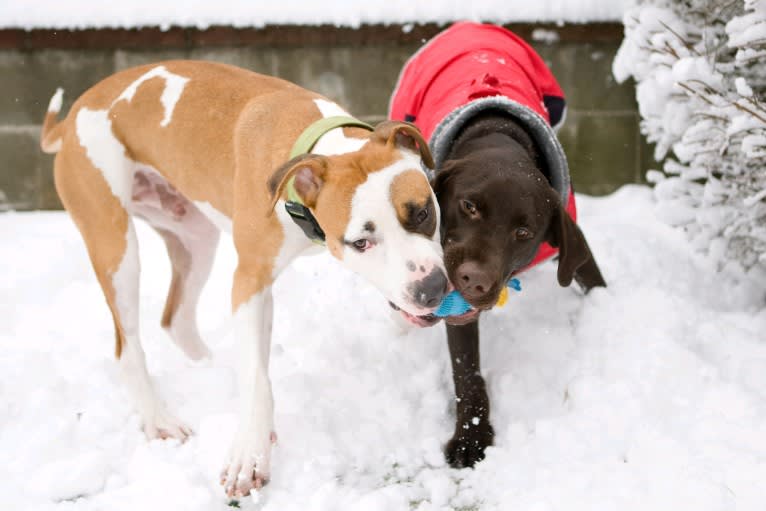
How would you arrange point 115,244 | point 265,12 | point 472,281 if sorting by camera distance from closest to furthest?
point 472,281 → point 115,244 → point 265,12

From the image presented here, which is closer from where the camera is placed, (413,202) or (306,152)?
(413,202)

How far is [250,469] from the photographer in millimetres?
2900

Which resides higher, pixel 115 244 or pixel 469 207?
pixel 469 207

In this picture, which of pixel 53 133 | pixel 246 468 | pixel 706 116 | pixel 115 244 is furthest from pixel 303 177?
pixel 706 116

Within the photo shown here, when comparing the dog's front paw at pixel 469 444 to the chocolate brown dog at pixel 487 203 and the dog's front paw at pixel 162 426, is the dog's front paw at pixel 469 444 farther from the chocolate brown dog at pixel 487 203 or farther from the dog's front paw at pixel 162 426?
the dog's front paw at pixel 162 426

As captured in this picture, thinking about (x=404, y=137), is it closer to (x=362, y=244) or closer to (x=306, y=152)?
(x=306, y=152)

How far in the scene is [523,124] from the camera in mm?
3584

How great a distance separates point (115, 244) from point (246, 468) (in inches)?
48.4

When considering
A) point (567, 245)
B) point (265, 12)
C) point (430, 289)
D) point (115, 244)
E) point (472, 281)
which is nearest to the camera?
point (430, 289)

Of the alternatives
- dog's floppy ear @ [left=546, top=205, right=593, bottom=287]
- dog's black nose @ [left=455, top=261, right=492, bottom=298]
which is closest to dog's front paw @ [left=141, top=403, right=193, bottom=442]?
dog's black nose @ [left=455, top=261, right=492, bottom=298]

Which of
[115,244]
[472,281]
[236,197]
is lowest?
[115,244]

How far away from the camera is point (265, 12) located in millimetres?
5770

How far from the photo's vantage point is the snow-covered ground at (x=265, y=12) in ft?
18.7

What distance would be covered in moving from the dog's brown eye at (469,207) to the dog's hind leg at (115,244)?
1511 mm
